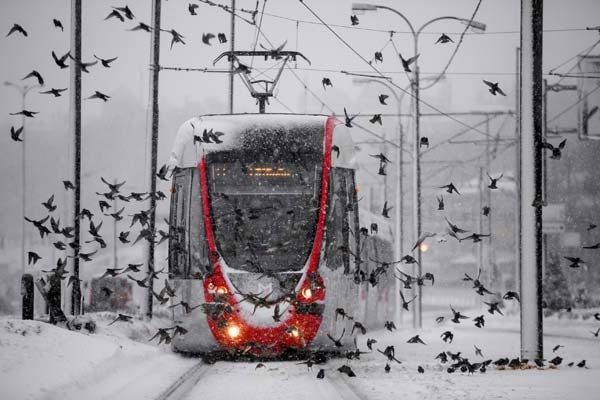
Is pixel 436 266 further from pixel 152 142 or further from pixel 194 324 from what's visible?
pixel 194 324

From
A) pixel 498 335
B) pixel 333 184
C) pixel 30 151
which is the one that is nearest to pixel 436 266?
pixel 30 151

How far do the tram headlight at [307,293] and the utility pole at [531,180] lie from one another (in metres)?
2.67

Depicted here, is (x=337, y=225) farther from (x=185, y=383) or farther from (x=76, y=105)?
(x=76, y=105)

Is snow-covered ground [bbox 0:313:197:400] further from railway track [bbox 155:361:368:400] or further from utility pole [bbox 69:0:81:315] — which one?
utility pole [bbox 69:0:81:315]

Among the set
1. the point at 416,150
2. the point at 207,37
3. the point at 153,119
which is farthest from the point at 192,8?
the point at 416,150

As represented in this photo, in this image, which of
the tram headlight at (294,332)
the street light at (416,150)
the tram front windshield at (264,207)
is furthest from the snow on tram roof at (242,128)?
the street light at (416,150)

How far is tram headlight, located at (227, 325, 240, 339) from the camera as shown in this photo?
1244cm

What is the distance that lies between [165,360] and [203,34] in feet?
15.5

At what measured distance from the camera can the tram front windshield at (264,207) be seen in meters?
12.7

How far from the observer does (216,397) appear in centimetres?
909

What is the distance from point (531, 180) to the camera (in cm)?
1233

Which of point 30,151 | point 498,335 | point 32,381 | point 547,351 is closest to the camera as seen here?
point 32,381

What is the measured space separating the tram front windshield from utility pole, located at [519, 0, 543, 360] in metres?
2.71

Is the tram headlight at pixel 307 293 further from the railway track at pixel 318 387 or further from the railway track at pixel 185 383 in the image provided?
the railway track at pixel 185 383
